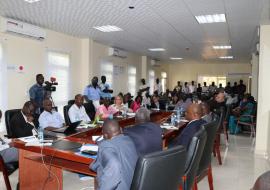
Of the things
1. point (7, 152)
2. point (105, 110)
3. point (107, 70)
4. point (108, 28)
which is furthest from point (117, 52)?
point (7, 152)

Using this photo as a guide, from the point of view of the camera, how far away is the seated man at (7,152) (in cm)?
298

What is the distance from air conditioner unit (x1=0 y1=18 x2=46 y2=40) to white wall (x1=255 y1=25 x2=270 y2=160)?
4.92 metres

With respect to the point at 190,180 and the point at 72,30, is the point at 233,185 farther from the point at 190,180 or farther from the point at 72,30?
the point at 72,30

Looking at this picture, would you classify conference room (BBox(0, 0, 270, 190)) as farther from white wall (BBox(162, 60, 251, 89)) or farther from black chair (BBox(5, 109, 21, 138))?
white wall (BBox(162, 60, 251, 89))

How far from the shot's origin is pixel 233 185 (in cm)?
368

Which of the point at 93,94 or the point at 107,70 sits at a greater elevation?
the point at 107,70

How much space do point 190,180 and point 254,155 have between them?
3.37 metres

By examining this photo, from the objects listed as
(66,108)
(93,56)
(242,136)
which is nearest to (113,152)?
(66,108)

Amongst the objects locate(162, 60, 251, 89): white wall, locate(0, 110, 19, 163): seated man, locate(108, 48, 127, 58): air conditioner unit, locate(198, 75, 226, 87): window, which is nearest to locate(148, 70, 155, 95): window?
locate(162, 60, 251, 89): white wall

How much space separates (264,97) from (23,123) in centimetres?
438

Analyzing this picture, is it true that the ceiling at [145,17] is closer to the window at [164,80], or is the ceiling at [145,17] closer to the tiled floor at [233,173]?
the tiled floor at [233,173]

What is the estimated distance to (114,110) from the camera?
18.4 feet

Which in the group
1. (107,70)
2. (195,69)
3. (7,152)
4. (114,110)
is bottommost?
(7,152)

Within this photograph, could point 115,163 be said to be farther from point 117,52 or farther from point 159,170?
point 117,52
